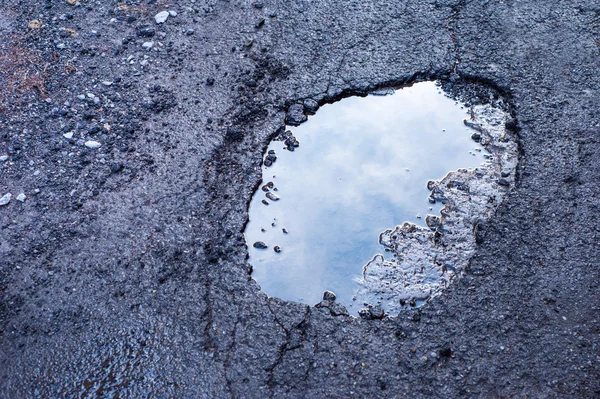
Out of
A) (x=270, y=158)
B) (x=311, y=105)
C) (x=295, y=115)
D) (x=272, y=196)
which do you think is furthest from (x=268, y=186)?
(x=311, y=105)

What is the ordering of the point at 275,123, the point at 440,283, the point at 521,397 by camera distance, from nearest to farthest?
1. the point at 521,397
2. the point at 440,283
3. the point at 275,123

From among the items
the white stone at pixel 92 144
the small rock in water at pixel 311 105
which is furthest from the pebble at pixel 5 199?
the small rock in water at pixel 311 105

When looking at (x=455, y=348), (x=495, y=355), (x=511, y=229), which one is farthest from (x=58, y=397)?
(x=511, y=229)

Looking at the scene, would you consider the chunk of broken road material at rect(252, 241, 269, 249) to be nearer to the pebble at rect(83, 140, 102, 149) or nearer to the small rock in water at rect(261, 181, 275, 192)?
the small rock in water at rect(261, 181, 275, 192)

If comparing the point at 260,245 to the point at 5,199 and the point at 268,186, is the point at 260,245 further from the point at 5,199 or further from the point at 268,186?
the point at 5,199

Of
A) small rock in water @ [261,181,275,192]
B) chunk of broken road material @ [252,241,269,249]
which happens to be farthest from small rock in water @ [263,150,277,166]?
chunk of broken road material @ [252,241,269,249]

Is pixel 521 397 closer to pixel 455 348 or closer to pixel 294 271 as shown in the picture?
pixel 455 348
